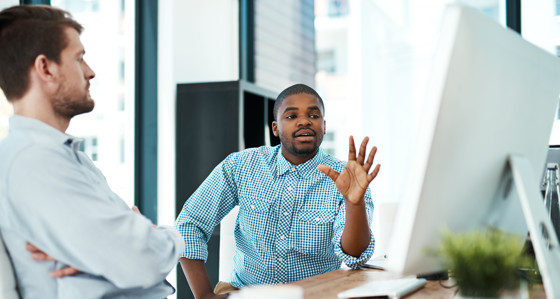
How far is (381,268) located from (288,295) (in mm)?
856

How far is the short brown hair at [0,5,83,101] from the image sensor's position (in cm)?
121

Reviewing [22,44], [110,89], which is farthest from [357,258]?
[110,89]

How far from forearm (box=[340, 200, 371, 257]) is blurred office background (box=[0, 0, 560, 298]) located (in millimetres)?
556

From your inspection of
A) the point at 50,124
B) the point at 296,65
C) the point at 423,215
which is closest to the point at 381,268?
the point at 423,215

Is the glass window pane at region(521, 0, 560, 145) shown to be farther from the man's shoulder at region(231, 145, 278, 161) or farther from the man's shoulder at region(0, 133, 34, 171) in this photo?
the man's shoulder at region(0, 133, 34, 171)

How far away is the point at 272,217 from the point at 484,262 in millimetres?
1104

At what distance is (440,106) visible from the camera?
0.76 meters

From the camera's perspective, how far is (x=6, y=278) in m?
1.02

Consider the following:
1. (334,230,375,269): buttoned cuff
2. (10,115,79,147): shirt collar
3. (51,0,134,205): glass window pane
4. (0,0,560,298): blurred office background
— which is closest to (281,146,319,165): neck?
(0,0,560,298): blurred office background

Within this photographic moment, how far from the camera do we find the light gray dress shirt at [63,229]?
105 centimetres

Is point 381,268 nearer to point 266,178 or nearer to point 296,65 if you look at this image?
point 266,178

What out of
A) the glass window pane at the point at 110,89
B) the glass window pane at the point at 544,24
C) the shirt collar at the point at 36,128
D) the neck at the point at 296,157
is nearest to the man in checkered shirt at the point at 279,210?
the neck at the point at 296,157

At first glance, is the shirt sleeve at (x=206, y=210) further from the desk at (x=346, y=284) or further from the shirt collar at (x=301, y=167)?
the desk at (x=346, y=284)

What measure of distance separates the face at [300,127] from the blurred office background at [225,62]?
1.16 ft
